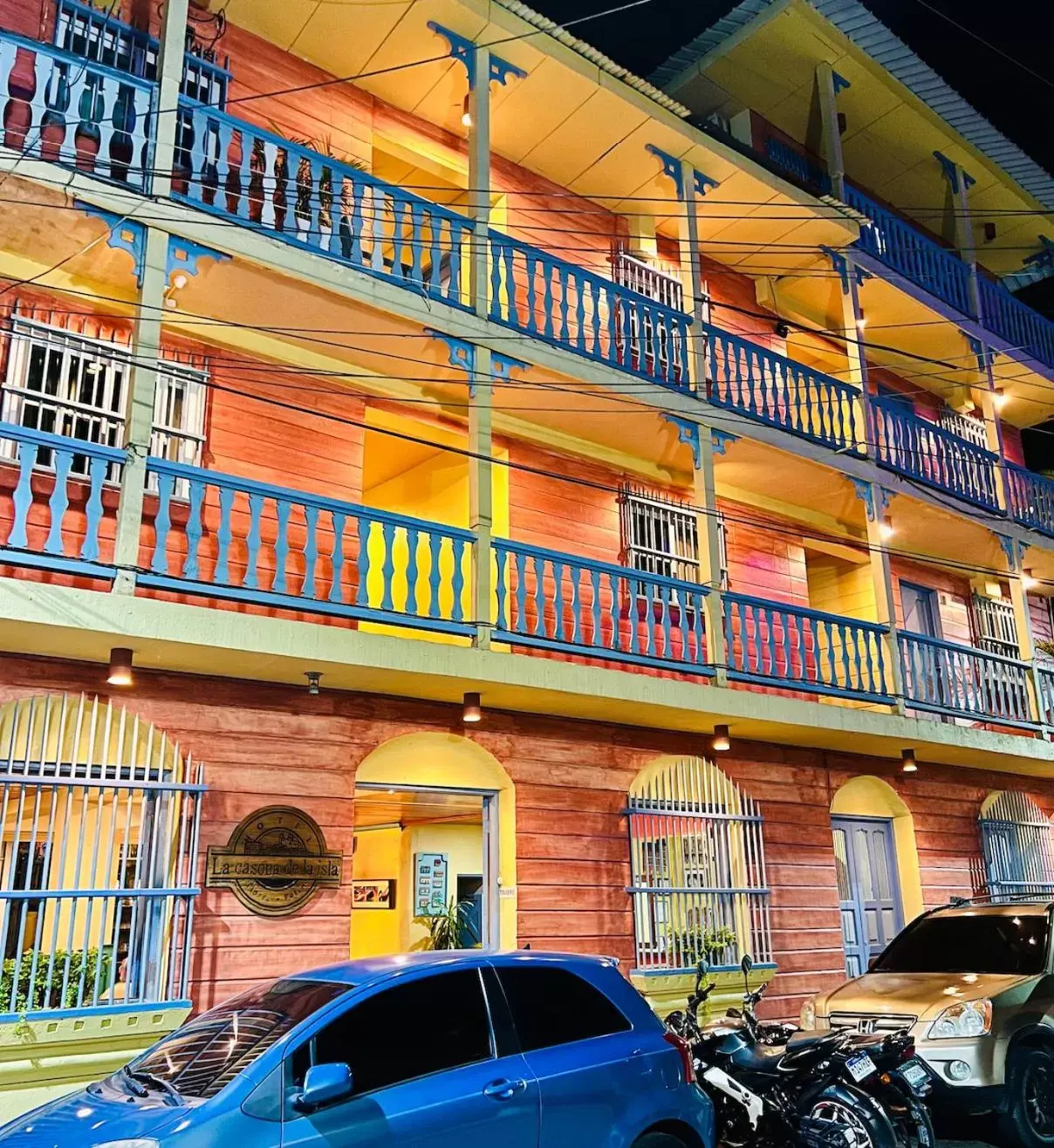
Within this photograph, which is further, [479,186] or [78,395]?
[479,186]

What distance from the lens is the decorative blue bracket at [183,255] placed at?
28.3ft

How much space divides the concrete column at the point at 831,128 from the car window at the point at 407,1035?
524 inches

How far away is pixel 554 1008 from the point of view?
18.7 feet

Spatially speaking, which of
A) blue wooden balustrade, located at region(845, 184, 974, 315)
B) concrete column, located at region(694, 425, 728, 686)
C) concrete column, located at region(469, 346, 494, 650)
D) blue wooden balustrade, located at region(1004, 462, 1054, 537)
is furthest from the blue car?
blue wooden balustrade, located at region(845, 184, 974, 315)

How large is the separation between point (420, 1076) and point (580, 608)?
5.58 m

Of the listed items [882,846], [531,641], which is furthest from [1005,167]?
[531,641]

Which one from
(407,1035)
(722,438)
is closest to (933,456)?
(722,438)

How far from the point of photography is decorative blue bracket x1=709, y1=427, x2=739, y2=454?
12.4 metres

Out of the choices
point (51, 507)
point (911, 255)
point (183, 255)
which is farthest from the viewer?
point (911, 255)

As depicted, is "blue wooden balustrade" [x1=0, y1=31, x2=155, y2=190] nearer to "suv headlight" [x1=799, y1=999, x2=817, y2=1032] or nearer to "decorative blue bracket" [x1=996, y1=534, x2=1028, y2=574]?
"suv headlight" [x1=799, y1=999, x2=817, y2=1032]

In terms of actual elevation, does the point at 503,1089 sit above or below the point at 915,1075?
above

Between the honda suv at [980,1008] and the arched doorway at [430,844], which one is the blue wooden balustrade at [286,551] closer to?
the arched doorway at [430,844]

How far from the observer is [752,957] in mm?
11664

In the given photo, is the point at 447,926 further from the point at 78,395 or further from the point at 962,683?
the point at 962,683
